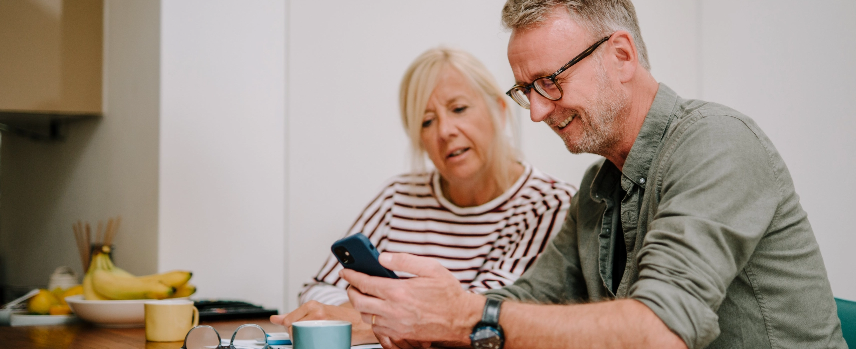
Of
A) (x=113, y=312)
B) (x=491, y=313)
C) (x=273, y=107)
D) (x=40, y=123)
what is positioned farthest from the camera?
(x=40, y=123)

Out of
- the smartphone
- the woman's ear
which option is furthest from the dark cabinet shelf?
the smartphone

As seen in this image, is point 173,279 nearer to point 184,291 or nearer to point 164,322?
point 184,291

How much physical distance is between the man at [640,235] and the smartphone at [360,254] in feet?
0.06

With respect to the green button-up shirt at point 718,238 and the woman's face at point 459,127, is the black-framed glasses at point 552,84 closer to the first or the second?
the green button-up shirt at point 718,238

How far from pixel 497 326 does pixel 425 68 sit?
3.56ft

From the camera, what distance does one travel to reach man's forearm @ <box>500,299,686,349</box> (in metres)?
0.86

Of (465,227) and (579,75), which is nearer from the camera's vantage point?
(579,75)

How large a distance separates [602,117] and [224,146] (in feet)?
4.85

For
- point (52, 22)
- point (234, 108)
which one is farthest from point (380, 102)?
point (52, 22)

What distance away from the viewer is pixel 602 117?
46.9 inches

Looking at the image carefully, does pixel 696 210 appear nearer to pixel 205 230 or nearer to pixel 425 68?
pixel 425 68

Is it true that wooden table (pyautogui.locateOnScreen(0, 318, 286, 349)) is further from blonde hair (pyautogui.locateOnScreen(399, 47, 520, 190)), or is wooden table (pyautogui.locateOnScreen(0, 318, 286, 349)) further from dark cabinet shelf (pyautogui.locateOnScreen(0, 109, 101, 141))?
dark cabinet shelf (pyautogui.locateOnScreen(0, 109, 101, 141))

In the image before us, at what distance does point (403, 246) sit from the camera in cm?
199

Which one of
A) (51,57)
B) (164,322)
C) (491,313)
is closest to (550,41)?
(491,313)
